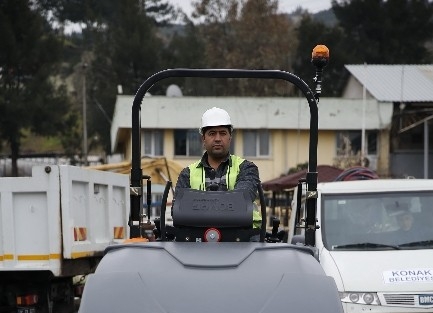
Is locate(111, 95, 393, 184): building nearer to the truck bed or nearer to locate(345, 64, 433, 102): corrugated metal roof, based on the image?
locate(345, 64, 433, 102): corrugated metal roof

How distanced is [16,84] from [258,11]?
71.6ft

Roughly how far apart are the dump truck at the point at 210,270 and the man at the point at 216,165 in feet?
1.30

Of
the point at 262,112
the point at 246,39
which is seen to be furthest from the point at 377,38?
the point at 262,112

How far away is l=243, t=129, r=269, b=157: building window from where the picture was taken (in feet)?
135

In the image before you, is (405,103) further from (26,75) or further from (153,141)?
(26,75)

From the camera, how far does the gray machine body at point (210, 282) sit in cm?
464

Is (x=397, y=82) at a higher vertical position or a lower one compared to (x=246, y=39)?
lower

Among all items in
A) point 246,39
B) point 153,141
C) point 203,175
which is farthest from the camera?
point 246,39

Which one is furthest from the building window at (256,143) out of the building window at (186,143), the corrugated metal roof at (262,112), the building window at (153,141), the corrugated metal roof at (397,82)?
the corrugated metal roof at (397,82)

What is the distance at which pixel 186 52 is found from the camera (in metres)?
64.0

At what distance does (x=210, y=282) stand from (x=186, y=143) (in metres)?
36.7

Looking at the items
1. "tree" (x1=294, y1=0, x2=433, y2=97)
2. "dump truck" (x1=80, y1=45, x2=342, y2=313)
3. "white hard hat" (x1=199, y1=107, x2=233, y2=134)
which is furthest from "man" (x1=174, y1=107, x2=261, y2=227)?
"tree" (x1=294, y1=0, x2=433, y2=97)

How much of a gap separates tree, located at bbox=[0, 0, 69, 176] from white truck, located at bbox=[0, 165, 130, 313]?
36848 millimetres

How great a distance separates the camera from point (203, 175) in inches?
247
